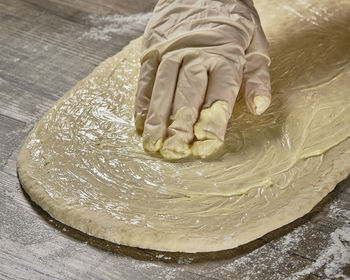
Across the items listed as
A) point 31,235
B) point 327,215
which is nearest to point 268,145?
point 327,215

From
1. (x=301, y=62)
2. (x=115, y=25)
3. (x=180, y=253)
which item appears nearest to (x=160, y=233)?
(x=180, y=253)

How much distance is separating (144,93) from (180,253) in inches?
22.6

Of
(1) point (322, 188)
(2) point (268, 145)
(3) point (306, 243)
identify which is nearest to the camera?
(3) point (306, 243)

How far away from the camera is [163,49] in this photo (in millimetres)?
2041

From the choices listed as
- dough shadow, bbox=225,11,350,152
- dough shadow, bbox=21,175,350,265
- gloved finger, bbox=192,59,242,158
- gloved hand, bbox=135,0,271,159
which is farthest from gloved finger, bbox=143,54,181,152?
dough shadow, bbox=21,175,350,265

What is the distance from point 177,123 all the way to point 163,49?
0.29 metres

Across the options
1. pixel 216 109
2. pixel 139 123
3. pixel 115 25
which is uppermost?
pixel 216 109

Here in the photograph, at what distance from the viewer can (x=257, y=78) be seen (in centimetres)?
203

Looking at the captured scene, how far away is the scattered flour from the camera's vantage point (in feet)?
8.73

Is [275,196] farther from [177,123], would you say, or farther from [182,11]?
[182,11]

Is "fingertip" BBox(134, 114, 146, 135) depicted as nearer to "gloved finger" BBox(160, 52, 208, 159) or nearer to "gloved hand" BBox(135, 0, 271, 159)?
"gloved hand" BBox(135, 0, 271, 159)

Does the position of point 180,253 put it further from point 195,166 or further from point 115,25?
point 115,25

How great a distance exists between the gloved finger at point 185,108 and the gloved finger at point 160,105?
0.02 meters

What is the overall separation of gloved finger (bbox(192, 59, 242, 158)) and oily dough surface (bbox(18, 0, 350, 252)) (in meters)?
0.05
